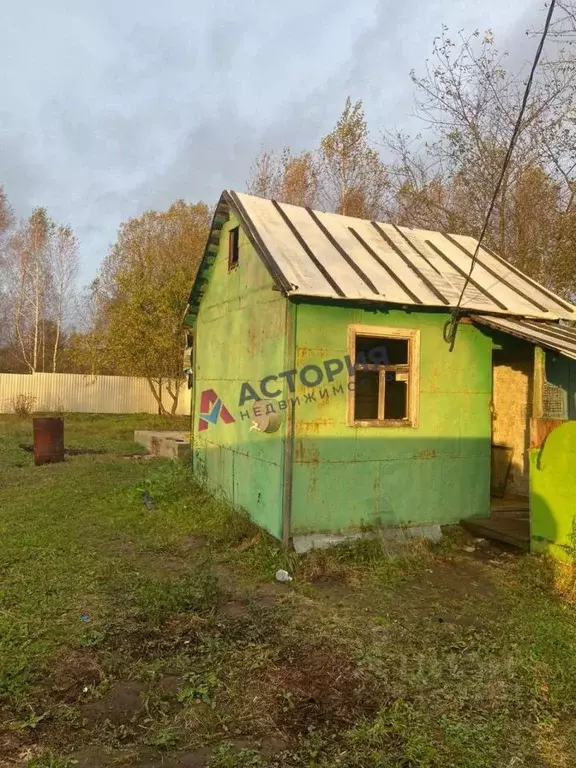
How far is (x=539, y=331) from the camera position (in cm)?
688

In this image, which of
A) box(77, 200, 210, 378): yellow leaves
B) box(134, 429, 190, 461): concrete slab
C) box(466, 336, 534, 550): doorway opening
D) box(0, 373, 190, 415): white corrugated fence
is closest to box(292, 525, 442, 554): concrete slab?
box(466, 336, 534, 550): doorway opening

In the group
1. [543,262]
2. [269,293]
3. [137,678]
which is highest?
[543,262]

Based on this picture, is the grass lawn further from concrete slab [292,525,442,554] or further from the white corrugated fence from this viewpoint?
the white corrugated fence

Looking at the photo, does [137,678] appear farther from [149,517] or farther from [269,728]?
[149,517]

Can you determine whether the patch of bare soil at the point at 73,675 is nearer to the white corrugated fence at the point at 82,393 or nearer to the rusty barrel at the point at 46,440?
the rusty barrel at the point at 46,440

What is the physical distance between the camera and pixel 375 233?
888 centimetres

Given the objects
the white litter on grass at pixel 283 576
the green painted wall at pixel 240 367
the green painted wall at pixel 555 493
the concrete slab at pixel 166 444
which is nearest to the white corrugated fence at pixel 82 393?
the concrete slab at pixel 166 444

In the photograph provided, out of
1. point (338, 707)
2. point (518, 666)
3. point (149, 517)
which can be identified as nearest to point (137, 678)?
point (338, 707)

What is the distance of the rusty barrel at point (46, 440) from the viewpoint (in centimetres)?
1307

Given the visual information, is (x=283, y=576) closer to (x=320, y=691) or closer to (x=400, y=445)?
(x=320, y=691)

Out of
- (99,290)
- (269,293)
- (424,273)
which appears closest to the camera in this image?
(269,293)

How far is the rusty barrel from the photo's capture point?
1307 cm

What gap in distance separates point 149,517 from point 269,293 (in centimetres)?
396

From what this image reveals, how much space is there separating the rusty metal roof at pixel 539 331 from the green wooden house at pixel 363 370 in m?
0.03
